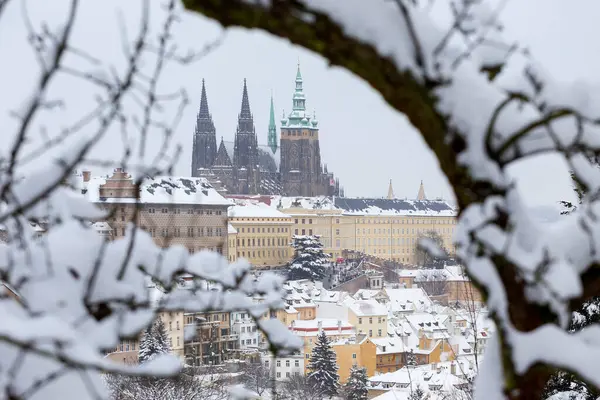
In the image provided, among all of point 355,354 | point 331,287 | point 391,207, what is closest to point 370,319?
point 355,354

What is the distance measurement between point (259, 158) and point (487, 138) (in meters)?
57.9

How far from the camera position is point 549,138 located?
97 centimetres

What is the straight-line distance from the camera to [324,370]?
59.2 feet

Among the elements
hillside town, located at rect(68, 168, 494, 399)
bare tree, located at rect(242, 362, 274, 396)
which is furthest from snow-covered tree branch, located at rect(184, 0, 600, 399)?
bare tree, located at rect(242, 362, 274, 396)

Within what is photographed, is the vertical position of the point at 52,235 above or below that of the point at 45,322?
above

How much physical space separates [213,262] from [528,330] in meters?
0.50

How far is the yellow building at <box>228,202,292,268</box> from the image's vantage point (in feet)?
142

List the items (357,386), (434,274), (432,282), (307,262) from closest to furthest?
(357,386) → (434,274) → (432,282) → (307,262)

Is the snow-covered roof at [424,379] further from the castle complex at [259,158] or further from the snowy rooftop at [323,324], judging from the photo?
the castle complex at [259,158]

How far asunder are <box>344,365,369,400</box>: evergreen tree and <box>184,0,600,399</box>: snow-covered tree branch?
1673cm

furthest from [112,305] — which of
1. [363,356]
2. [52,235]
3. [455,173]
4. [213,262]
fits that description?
[363,356]

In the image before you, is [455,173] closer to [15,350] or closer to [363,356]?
[15,350]

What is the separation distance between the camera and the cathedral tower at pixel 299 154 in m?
56.5

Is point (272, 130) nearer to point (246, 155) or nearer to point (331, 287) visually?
point (246, 155)
